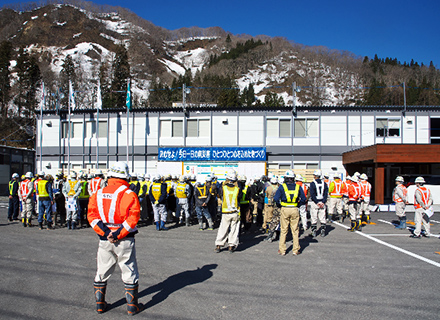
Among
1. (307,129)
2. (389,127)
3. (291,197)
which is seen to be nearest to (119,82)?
(307,129)

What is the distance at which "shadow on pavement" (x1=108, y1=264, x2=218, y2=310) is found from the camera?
4.94 m

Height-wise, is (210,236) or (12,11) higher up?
(12,11)

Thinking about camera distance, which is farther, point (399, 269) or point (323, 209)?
point (323, 209)

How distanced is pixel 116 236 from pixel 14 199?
11.4 meters

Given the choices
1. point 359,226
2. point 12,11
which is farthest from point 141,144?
point 12,11

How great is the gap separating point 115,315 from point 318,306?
115 inches

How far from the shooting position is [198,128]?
24.5 m

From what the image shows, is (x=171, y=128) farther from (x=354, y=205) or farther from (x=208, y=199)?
(x=354, y=205)

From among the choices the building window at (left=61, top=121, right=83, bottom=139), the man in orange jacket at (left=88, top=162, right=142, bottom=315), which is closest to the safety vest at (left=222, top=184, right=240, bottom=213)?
the man in orange jacket at (left=88, top=162, right=142, bottom=315)

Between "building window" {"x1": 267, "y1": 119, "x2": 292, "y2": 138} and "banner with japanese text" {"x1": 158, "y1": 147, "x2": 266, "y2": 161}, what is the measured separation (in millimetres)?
1767

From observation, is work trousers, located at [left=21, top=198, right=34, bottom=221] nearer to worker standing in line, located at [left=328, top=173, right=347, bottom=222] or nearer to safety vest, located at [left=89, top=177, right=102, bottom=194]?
safety vest, located at [left=89, top=177, right=102, bottom=194]

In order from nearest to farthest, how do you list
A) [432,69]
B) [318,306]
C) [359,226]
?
[318,306] < [359,226] < [432,69]

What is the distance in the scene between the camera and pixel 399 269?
671cm

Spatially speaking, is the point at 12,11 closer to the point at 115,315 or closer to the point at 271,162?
the point at 271,162
